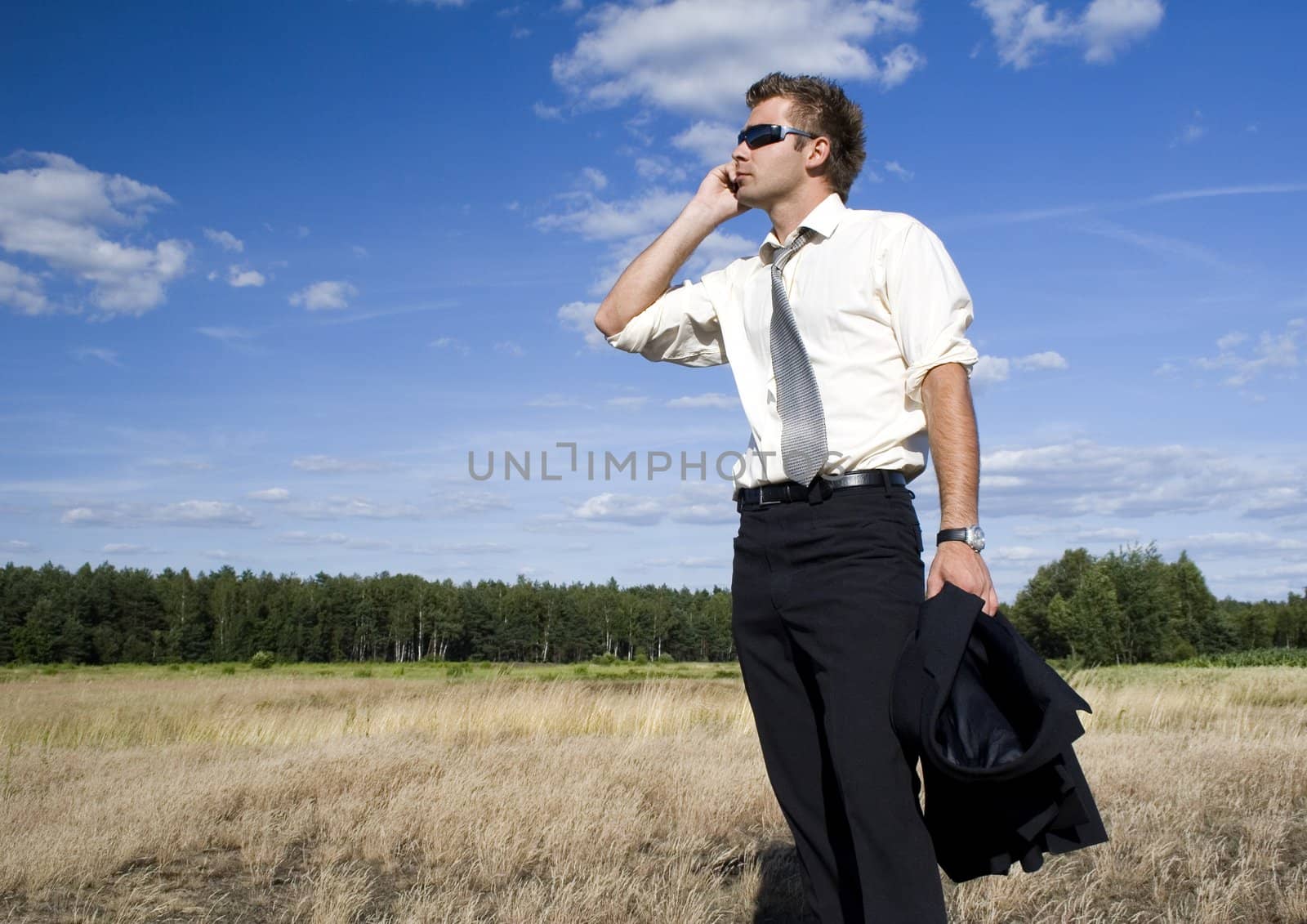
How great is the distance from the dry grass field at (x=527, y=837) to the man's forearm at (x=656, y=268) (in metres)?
2.18

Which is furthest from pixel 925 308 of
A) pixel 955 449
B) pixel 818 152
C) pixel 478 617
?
pixel 478 617

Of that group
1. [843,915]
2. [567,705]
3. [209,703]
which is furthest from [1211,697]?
[209,703]

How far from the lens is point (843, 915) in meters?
2.31

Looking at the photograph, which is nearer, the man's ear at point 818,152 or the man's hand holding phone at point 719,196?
the man's ear at point 818,152

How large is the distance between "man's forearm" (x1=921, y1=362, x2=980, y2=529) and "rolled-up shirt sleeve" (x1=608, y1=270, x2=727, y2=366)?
819mm

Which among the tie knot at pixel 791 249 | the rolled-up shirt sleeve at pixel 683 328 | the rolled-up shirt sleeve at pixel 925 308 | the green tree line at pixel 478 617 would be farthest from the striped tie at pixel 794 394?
the green tree line at pixel 478 617

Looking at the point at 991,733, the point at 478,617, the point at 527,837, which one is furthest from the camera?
the point at 478,617

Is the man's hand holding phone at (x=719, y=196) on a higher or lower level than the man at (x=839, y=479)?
higher

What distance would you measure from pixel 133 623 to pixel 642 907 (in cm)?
9937

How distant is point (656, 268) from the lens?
2805 mm

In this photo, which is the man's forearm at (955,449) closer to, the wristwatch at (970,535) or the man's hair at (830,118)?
the wristwatch at (970,535)

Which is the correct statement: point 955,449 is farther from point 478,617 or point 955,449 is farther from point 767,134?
point 478,617

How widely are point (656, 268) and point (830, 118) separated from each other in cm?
63

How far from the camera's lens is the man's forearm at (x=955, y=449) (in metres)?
2.04
